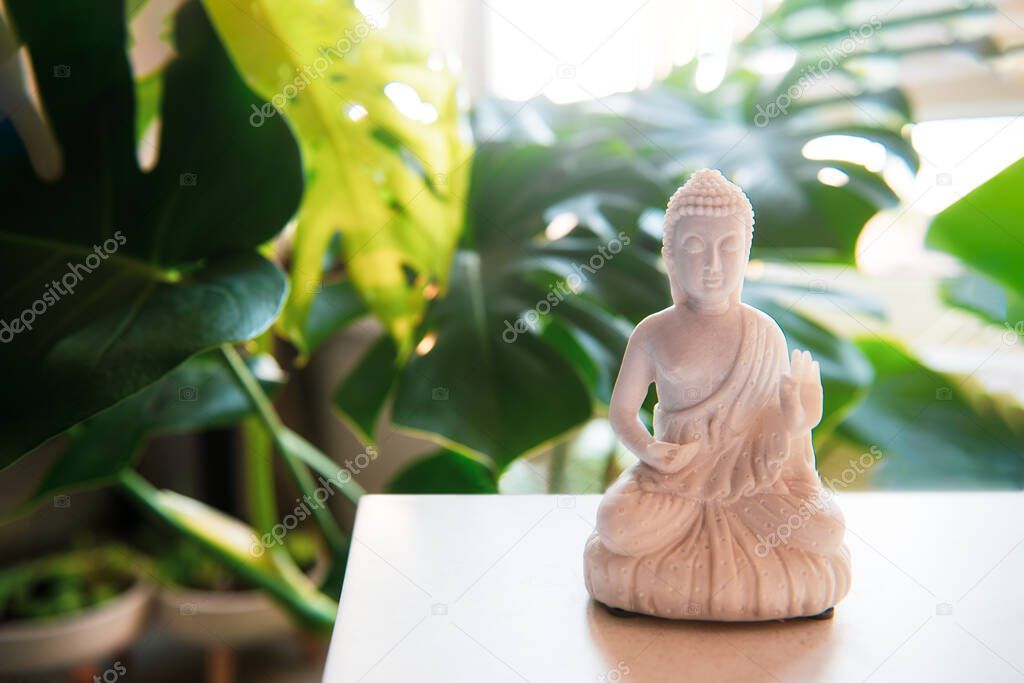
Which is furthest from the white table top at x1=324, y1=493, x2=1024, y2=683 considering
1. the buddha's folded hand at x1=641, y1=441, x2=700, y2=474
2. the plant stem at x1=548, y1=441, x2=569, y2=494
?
the plant stem at x1=548, y1=441, x2=569, y2=494

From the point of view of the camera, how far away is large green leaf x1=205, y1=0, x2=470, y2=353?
1153 mm

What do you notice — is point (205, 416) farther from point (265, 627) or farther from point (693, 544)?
point (693, 544)

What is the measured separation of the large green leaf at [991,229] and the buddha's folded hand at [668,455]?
58 cm

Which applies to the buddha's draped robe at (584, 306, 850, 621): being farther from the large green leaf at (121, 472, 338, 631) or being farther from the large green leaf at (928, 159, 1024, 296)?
the large green leaf at (121, 472, 338, 631)

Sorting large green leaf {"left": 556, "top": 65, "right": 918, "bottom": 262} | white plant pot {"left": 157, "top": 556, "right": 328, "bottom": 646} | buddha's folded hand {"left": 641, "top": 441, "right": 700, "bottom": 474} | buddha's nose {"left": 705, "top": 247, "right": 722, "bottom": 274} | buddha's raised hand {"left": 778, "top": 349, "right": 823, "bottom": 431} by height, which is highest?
buddha's nose {"left": 705, "top": 247, "right": 722, "bottom": 274}

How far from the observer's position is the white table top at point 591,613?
28.3 inches

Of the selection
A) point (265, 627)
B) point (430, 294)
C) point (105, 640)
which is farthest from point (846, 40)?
point (105, 640)

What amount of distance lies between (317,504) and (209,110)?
53 centimetres

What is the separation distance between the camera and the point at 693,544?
2.59 ft

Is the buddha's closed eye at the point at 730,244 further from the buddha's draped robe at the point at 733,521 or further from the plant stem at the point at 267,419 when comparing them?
the plant stem at the point at 267,419

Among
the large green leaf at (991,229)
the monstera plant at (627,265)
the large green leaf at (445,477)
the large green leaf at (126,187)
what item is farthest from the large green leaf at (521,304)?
the large green leaf at (991,229)

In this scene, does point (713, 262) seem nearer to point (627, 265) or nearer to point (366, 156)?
point (627, 265)

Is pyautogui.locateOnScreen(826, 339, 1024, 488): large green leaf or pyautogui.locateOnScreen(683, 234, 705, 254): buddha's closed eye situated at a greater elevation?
pyautogui.locateOnScreen(683, 234, 705, 254): buddha's closed eye

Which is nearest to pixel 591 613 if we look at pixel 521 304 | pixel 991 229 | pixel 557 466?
pixel 521 304
